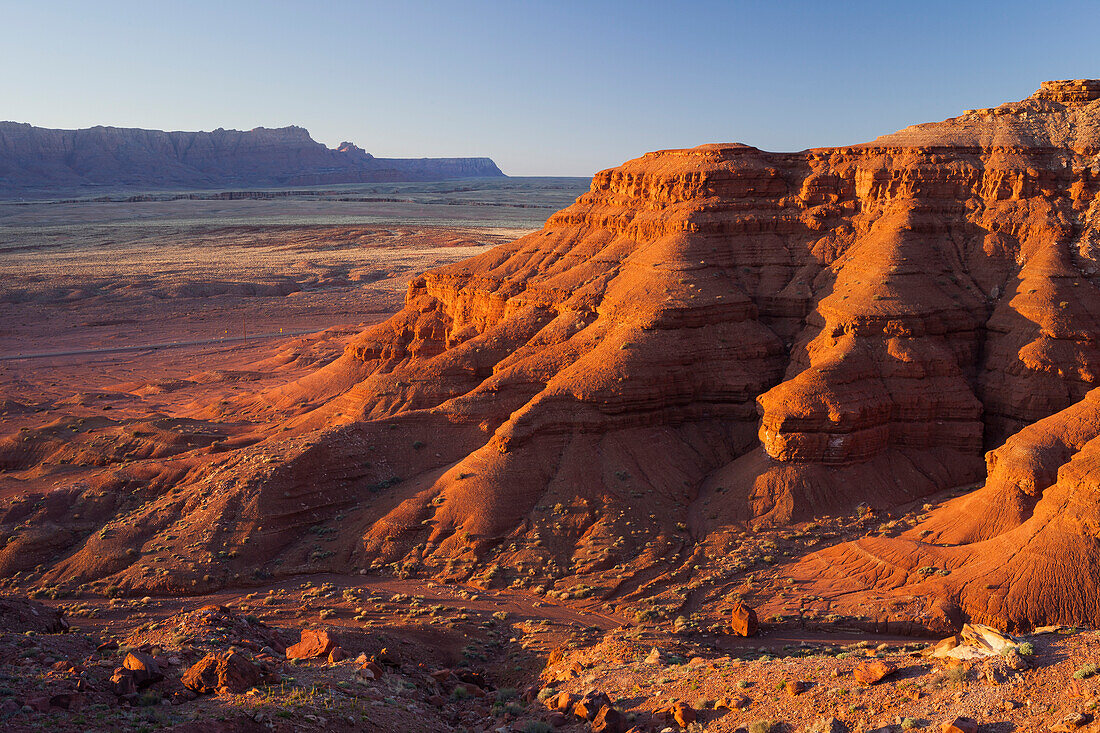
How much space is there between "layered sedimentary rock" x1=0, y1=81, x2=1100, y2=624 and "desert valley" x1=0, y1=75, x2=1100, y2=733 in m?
0.15

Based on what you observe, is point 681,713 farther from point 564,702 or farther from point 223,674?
point 223,674

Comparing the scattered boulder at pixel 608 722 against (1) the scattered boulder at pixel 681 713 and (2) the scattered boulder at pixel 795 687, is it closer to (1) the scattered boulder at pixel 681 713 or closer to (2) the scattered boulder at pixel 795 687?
(1) the scattered boulder at pixel 681 713

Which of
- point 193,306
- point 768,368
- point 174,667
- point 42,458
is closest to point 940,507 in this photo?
point 768,368

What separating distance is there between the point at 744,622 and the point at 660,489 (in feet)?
30.9

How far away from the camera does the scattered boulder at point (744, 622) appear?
26875 millimetres

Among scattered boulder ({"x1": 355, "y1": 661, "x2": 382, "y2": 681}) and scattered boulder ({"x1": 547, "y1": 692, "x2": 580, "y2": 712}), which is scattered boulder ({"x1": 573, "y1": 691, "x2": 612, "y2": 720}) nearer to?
scattered boulder ({"x1": 547, "y1": 692, "x2": 580, "y2": 712})

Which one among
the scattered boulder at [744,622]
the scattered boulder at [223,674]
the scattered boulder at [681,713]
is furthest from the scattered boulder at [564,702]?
the scattered boulder at [744,622]

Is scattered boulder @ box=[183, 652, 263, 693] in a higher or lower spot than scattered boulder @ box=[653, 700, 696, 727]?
higher

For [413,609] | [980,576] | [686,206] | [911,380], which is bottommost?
[413,609]

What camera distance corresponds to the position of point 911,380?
3588cm

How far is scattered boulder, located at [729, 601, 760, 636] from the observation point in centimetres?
2688

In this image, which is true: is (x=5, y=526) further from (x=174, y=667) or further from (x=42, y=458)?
(x=174, y=667)

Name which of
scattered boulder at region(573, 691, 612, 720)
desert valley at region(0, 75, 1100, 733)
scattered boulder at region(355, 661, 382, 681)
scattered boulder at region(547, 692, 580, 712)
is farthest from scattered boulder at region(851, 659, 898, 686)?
scattered boulder at region(355, 661, 382, 681)

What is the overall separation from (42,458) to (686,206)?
38.9 metres
